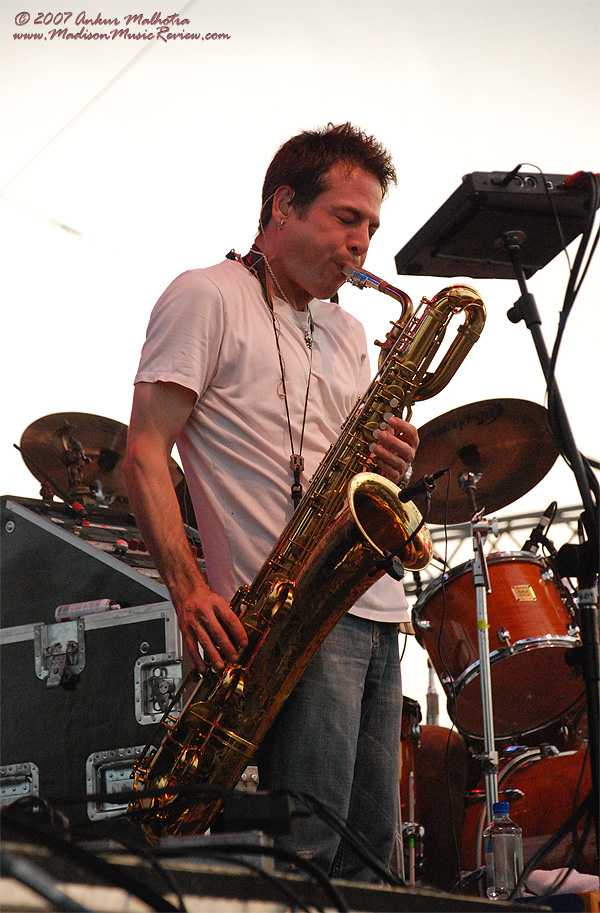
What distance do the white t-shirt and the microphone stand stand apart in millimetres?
605

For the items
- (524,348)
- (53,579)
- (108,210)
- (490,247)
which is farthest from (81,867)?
(524,348)

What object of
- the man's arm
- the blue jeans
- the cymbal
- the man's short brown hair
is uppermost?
the man's short brown hair

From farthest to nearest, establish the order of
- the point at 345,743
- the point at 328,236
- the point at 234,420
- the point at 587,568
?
the point at 328,236 → the point at 234,420 → the point at 345,743 → the point at 587,568

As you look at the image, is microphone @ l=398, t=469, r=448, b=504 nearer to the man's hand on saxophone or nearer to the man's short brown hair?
the man's hand on saxophone

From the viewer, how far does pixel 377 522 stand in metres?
2.36

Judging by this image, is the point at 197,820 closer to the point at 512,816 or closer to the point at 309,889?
the point at 309,889

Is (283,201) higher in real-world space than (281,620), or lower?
higher

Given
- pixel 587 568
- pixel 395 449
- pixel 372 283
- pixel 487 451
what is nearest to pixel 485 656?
pixel 487 451

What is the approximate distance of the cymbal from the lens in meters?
4.22

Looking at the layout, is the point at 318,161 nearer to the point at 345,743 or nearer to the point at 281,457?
the point at 281,457

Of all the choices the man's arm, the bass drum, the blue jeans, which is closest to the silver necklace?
the man's arm

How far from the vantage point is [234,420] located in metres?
2.35

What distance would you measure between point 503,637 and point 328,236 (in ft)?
6.93

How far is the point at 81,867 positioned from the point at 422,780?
4196mm
